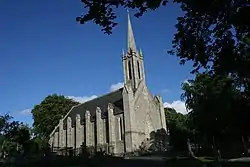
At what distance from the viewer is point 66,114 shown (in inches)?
2864

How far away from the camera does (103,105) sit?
6194 centimetres

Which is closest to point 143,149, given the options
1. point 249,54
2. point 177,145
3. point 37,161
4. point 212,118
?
point 177,145

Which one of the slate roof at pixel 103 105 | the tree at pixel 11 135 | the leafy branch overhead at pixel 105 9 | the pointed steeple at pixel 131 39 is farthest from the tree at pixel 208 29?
the pointed steeple at pixel 131 39

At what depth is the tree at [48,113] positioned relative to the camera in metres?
71.1

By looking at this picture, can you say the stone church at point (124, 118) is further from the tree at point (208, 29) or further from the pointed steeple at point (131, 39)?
the tree at point (208, 29)

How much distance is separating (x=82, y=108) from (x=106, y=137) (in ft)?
51.7

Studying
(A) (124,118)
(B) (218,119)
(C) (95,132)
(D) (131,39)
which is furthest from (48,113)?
(B) (218,119)

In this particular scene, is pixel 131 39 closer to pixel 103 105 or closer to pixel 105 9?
pixel 103 105

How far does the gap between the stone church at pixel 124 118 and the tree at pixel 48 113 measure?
230 inches

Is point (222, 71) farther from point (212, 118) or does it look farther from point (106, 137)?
point (106, 137)

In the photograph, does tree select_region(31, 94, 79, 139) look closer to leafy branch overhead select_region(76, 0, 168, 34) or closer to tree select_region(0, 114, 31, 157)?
tree select_region(0, 114, 31, 157)

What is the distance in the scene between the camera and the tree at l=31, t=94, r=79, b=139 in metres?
71.1

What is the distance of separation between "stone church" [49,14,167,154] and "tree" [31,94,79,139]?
19.2 ft

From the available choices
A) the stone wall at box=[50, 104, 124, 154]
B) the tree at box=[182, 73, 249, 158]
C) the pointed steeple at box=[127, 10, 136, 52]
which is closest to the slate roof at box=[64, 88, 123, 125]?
the stone wall at box=[50, 104, 124, 154]
